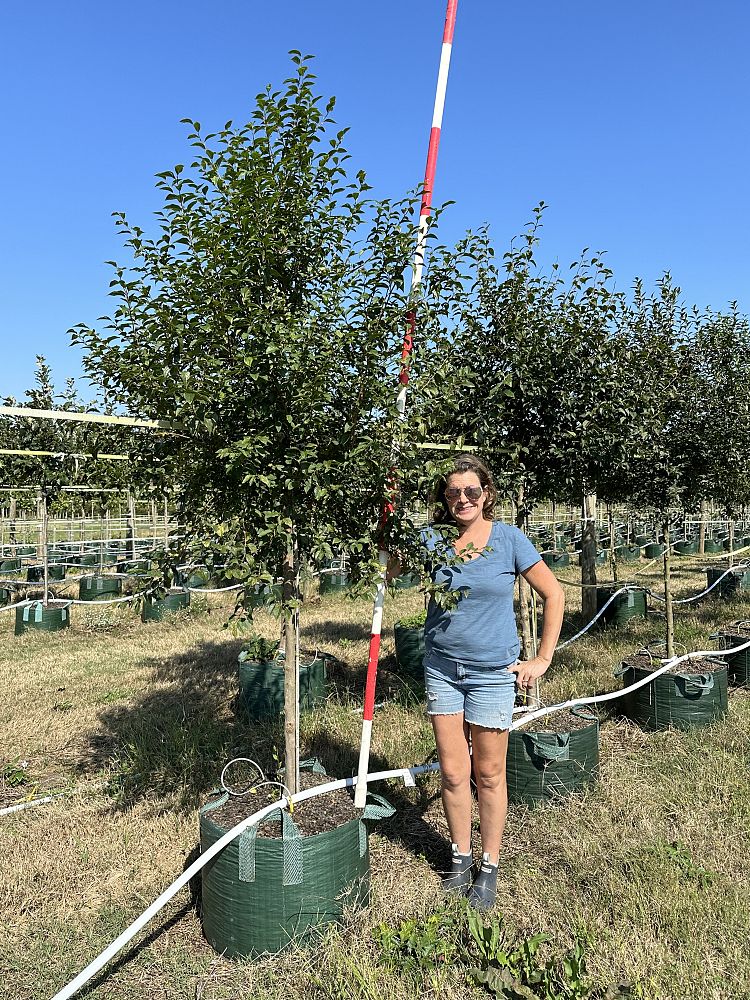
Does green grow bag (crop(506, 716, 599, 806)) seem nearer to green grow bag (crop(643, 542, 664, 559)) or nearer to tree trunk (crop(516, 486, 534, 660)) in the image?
tree trunk (crop(516, 486, 534, 660))

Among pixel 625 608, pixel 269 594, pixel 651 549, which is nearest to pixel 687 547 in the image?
pixel 651 549

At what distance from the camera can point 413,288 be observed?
9.72ft

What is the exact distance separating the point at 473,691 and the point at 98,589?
33.9 feet

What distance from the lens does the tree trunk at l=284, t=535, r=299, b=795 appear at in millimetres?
3094

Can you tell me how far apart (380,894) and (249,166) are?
3.23 metres

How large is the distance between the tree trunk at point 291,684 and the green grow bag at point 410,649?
11.3 feet

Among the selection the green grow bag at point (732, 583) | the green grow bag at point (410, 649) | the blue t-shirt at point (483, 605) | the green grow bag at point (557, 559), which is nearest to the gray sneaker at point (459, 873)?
the blue t-shirt at point (483, 605)

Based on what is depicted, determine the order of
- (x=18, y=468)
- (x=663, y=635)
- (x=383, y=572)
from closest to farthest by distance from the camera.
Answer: (x=383, y=572)
(x=663, y=635)
(x=18, y=468)

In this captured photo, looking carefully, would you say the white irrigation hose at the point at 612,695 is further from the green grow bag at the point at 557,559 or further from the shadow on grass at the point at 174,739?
the green grow bag at the point at 557,559

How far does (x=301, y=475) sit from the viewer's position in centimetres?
288

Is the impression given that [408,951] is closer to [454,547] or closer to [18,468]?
[454,547]

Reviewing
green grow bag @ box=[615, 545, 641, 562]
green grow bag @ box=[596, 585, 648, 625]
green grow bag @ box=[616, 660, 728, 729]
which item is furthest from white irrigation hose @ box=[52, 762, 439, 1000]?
green grow bag @ box=[615, 545, 641, 562]

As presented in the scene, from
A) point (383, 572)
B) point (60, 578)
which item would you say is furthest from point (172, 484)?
point (60, 578)

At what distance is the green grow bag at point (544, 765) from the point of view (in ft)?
12.6
